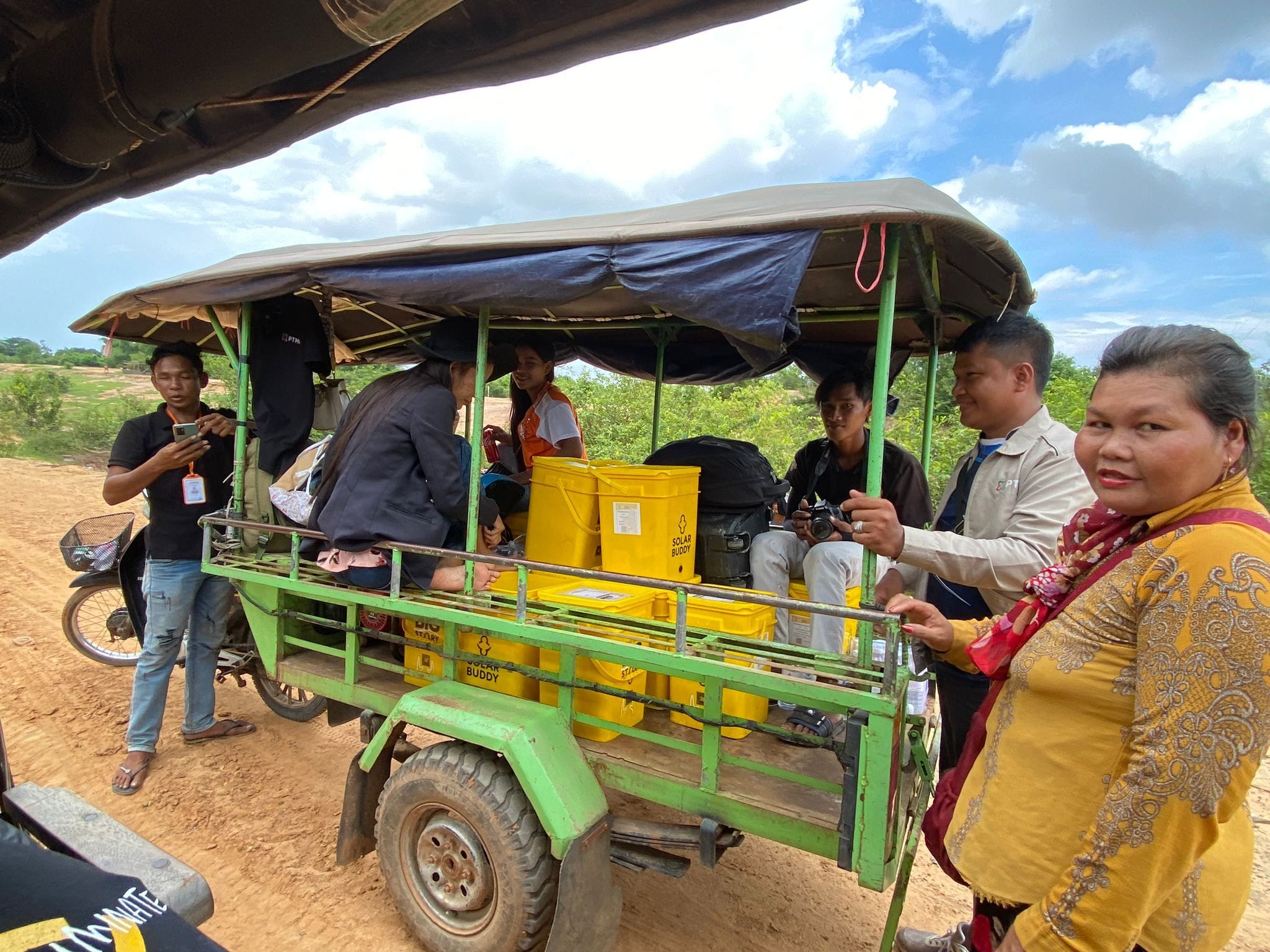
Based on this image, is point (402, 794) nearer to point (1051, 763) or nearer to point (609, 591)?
point (609, 591)

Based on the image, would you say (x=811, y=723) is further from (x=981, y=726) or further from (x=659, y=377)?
(x=659, y=377)

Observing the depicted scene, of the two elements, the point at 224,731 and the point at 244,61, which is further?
the point at 224,731

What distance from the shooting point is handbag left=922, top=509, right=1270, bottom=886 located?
1.24 meters

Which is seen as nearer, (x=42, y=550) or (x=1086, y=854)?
(x=1086, y=854)

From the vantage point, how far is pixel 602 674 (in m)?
2.66

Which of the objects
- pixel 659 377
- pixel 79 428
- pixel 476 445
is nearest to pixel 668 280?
pixel 476 445

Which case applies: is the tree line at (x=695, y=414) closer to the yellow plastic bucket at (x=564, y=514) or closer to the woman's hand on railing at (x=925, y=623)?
the yellow plastic bucket at (x=564, y=514)

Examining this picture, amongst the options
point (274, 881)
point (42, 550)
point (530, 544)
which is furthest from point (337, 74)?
point (42, 550)

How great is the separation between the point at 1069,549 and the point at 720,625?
1233 millimetres

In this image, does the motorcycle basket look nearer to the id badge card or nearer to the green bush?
the id badge card

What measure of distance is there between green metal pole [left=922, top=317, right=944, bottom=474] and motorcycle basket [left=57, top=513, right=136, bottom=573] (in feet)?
17.9

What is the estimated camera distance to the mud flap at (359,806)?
2.88m

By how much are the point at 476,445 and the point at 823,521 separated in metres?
1.52

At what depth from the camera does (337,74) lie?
57.2 inches
